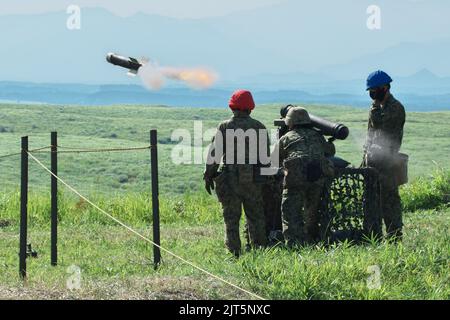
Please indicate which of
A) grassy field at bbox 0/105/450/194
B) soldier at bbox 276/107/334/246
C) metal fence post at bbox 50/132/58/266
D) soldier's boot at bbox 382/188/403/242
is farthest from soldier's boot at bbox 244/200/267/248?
grassy field at bbox 0/105/450/194

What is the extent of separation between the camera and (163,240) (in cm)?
1527

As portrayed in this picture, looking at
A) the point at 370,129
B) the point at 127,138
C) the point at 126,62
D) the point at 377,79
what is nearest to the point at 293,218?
the point at 370,129

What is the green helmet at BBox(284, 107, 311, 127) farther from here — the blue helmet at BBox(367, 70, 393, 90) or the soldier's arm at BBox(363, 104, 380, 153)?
the soldier's arm at BBox(363, 104, 380, 153)

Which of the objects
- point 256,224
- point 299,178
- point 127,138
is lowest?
point 127,138

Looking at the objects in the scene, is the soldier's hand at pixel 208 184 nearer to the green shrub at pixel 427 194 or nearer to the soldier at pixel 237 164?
the soldier at pixel 237 164

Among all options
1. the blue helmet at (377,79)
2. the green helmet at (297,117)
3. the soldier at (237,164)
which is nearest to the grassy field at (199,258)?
the soldier at (237,164)

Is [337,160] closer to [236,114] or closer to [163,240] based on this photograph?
[236,114]

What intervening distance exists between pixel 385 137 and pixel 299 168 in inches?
61.0

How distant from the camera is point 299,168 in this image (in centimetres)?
1195

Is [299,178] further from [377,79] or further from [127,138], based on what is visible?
[127,138]

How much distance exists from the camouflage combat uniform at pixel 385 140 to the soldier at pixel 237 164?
1586 mm

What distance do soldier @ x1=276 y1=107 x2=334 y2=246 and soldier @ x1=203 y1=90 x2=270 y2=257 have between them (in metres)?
0.33

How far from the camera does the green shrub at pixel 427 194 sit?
1926 centimetres

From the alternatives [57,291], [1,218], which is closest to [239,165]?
[57,291]
